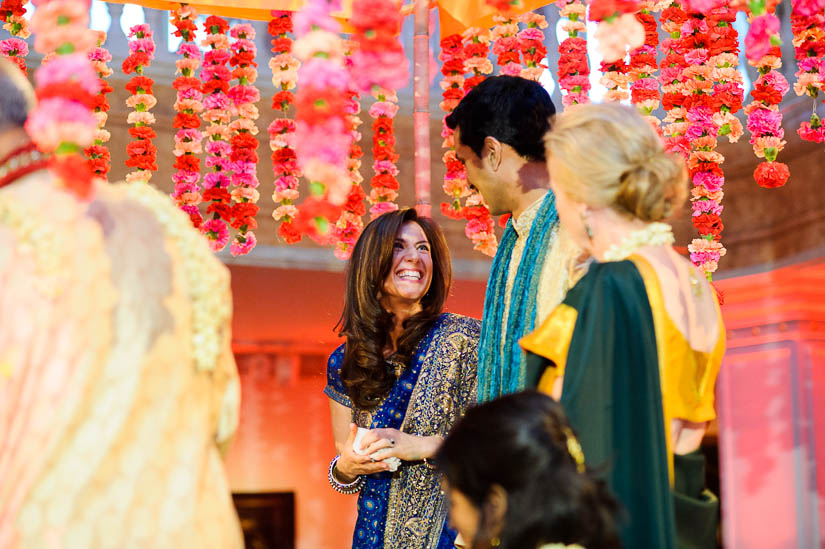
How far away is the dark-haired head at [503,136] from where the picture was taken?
3.09 metres

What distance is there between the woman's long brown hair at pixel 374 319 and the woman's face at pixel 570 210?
1.17m

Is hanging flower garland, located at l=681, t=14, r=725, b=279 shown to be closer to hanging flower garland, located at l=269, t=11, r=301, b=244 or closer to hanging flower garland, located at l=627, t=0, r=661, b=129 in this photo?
hanging flower garland, located at l=627, t=0, r=661, b=129

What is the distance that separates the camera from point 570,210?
7.88ft

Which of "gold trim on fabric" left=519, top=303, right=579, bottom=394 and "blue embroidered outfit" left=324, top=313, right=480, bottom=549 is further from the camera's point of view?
"blue embroidered outfit" left=324, top=313, right=480, bottom=549

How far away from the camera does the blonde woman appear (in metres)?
2.21

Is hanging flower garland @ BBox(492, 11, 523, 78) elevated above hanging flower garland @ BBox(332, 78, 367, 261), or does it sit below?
above

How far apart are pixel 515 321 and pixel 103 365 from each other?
1.30 metres

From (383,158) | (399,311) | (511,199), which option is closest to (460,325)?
(399,311)

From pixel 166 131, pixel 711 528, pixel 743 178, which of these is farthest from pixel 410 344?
pixel 743 178

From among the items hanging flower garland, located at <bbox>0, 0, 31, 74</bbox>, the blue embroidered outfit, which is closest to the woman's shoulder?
the blue embroidered outfit

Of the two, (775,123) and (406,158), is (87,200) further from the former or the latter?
(406,158)

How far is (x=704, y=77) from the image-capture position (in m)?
4.54

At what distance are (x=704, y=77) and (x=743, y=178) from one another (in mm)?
3438

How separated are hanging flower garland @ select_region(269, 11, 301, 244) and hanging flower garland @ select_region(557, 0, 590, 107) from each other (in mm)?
1034
